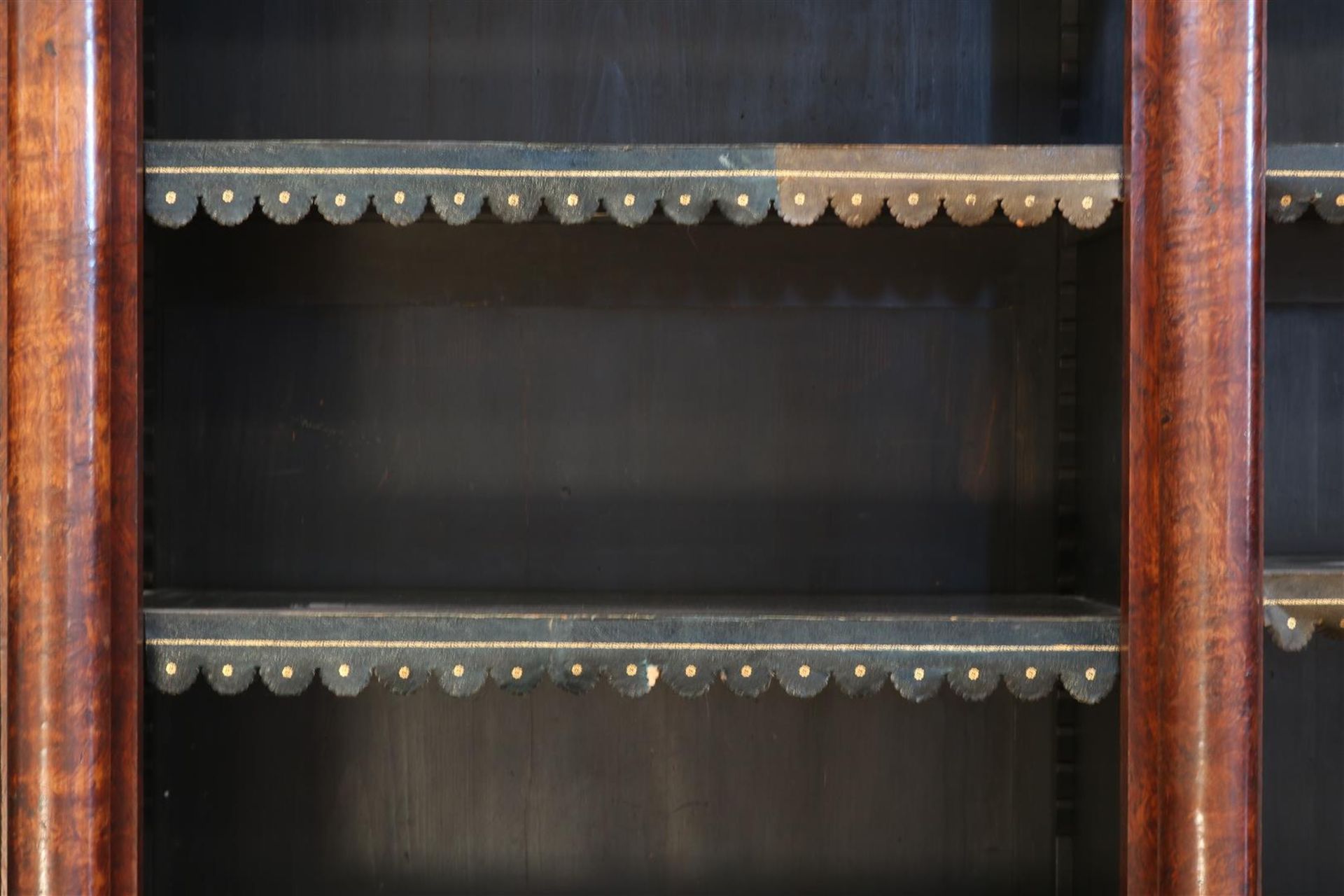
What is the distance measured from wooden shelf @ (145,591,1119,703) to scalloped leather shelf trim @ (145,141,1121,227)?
1.20 feet

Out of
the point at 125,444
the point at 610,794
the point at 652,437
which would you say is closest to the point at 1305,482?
the point at 652,437

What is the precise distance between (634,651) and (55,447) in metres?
0.54

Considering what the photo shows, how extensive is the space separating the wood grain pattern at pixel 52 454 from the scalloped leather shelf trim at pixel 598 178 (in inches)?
3.3

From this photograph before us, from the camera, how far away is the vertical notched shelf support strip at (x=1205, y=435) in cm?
109

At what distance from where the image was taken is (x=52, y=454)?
1089 millimetres

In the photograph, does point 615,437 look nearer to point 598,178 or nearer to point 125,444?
point 598,178

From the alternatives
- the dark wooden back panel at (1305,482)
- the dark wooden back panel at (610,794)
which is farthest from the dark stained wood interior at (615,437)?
the dark wooden back panel at (1305,482)

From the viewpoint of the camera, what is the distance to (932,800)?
148cm

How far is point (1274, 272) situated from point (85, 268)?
4.16 ft

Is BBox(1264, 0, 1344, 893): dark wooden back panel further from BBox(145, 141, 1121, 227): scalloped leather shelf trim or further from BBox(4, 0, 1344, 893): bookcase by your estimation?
BBox(145, 141, 1121, 227): scalloped leather shelf trim

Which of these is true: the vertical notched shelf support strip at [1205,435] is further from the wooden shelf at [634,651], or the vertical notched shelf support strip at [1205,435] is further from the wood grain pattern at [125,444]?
the wood grain pattern at [125,444]

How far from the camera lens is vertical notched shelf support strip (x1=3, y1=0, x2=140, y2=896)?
3.57 feet

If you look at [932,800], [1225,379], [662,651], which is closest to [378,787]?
[662,651]

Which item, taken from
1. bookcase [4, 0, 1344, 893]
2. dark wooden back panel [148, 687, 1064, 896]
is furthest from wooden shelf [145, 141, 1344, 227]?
dark wooden back panel [148, 687, 1064, 896]
